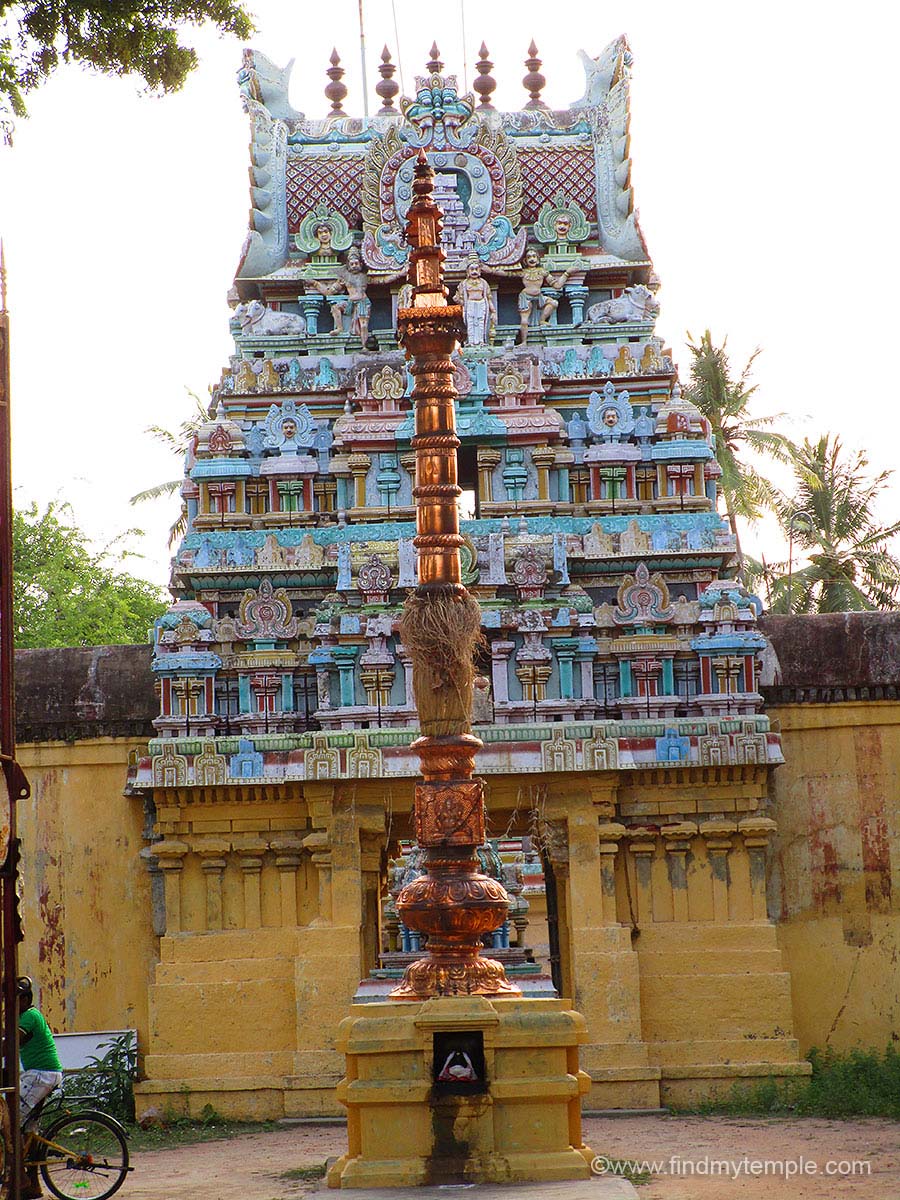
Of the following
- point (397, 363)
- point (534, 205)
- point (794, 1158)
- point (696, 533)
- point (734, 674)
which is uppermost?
point (534, 205)

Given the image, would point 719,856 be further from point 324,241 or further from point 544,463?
point 324,241

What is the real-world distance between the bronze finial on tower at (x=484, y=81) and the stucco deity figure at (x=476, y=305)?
2.28 meters

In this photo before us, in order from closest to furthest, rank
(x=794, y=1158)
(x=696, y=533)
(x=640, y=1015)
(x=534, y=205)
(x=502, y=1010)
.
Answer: (x=502, y=1010)
(x=794, y=1158)
(x=640, y=1015)
(x=696, y=533)
(x=534, y=205)

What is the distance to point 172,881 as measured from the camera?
51.1 feet

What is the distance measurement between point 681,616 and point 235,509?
4231 millimetres

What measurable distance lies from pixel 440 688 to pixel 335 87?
9364 millimetres

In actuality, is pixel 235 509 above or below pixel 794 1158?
above

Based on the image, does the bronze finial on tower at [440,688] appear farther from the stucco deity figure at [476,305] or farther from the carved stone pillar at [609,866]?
the stucco deity figure at [476,305]

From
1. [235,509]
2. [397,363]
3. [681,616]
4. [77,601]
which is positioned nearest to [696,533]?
[681,616]

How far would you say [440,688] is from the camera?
36.8ft

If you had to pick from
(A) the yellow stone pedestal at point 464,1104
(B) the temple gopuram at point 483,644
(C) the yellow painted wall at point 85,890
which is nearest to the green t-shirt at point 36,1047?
(A) the yellow stone pedestal at point 464,1104

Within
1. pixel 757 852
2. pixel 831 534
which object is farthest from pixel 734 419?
pixel 757 852

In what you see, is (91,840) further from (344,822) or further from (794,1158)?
(794,1158)

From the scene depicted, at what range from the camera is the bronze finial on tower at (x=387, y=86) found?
1847cm
